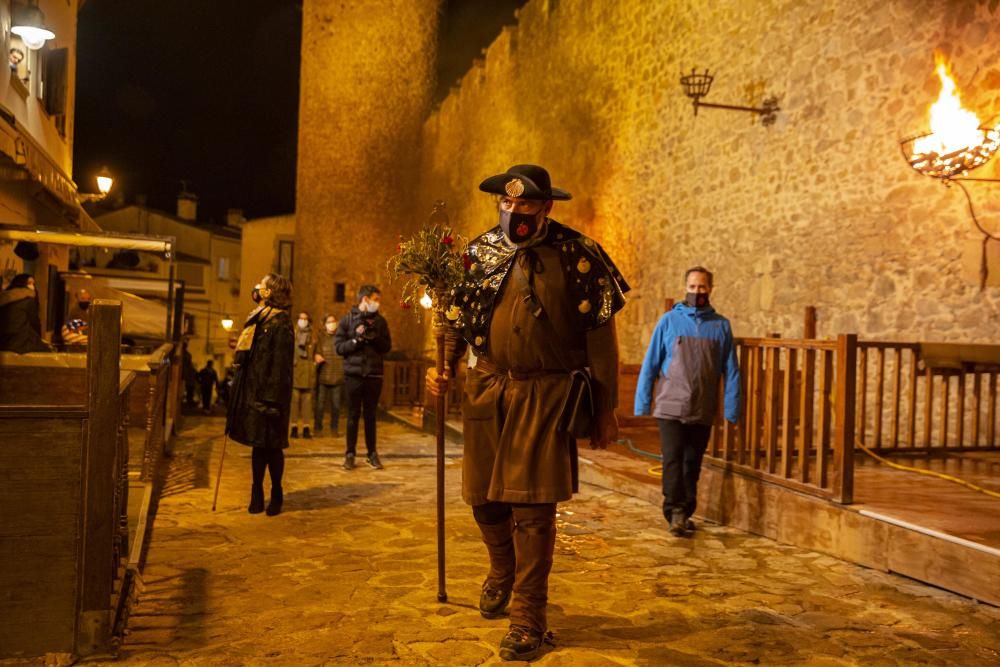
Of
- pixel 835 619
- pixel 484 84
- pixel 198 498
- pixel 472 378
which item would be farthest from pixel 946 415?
pixel 484 84

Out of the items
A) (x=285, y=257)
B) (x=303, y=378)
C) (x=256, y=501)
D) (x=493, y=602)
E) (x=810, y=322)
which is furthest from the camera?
(x=285, y=257)

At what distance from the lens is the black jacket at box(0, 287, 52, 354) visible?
8227 millimetres

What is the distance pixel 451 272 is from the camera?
354cm

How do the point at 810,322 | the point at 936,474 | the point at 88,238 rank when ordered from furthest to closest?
the point at 88,238 < the point at 810,322 < the point at 936,474

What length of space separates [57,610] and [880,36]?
7840 millimetres

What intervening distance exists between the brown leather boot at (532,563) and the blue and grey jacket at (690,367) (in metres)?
1.94

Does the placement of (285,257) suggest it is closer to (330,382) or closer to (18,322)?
(330,382)

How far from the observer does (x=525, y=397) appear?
10.8 feet

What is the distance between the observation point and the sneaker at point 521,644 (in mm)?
3078

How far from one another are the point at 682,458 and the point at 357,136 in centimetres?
2152

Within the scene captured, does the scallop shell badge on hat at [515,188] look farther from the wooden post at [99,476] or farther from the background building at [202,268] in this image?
the background building at [202,268]

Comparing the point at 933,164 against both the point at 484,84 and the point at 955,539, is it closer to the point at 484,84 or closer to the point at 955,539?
the point at 955,539

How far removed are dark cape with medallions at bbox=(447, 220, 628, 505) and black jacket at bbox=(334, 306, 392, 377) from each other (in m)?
4.19

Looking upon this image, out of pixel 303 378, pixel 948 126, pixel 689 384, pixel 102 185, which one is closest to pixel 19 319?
Result: pixel 303 378
